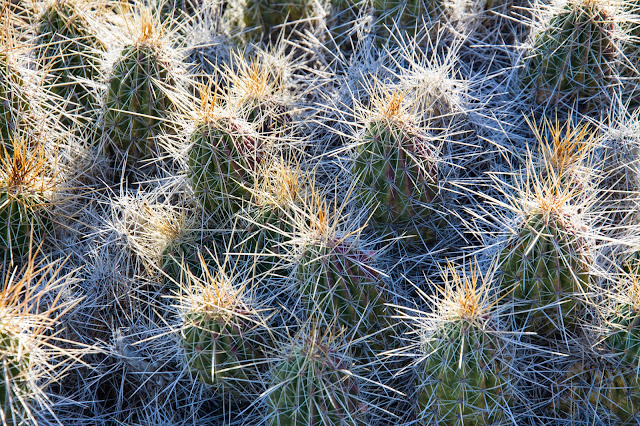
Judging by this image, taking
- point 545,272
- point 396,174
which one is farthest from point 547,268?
point 396,174

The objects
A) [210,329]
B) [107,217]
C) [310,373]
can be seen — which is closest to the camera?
[310,373]

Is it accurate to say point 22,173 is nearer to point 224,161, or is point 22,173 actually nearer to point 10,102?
point 10,102

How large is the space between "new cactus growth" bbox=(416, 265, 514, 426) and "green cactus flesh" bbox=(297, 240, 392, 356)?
0.81 ft

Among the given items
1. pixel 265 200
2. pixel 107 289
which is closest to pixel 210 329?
pixel 265 200

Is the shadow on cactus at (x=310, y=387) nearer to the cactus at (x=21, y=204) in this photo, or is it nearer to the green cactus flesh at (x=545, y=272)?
the green cactus flesh at (x=545, y=272)

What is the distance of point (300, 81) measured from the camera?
360 cm

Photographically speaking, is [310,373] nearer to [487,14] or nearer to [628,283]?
[628,283]

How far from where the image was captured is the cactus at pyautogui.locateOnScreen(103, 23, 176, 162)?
3.03m

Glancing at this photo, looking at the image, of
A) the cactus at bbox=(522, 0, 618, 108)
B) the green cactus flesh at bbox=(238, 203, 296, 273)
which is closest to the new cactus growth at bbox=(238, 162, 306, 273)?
the green cactus flesh at bbox=(238, 203, 296, 273)

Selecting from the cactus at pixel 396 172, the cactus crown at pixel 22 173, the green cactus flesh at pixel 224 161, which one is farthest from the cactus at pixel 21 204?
the cactus at pixel 396 172

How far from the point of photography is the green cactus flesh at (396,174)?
8.66 ft

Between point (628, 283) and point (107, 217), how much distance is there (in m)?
2.48

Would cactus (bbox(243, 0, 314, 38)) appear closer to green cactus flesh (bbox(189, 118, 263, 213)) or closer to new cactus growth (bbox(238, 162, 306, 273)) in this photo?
green cactus flesh (bbox(189, 118, 263, 213))

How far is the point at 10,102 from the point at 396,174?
2091 millimetres
